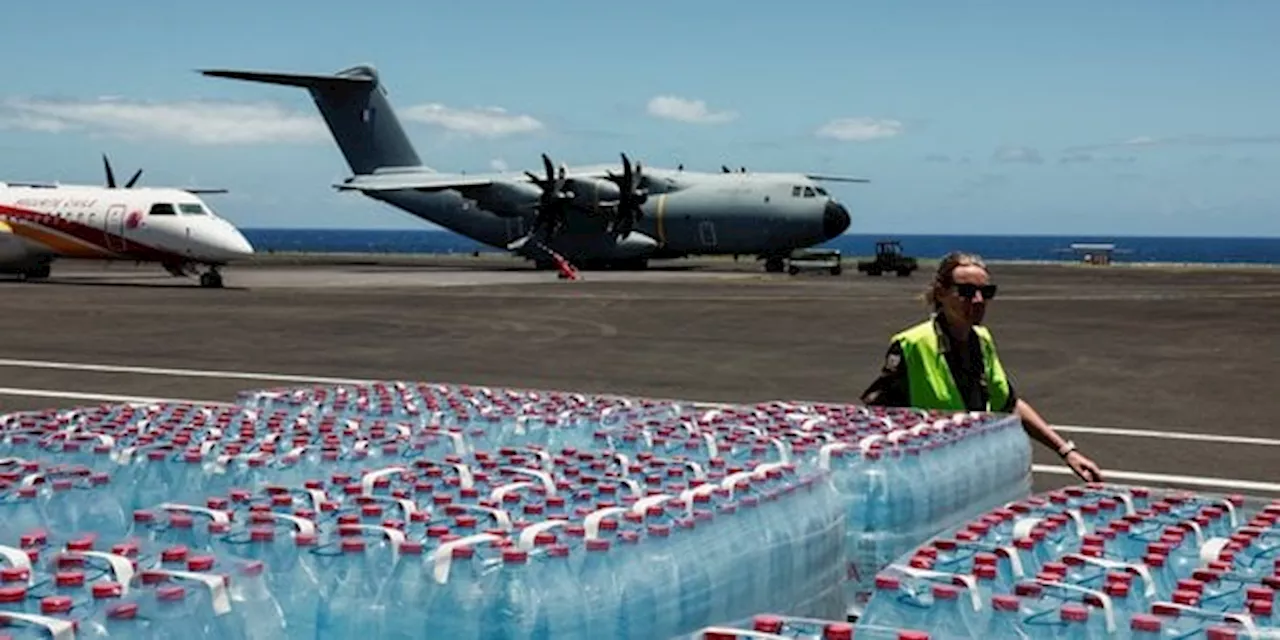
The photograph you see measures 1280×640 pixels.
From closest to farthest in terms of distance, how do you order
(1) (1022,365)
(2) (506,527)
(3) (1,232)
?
(2) (506,527), (1) (1022,365), (3) (1,232)

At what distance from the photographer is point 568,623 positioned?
3492 mm

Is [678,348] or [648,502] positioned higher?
[648,502]

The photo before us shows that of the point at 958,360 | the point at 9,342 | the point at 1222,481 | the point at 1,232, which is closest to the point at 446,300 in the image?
the point at 9,342

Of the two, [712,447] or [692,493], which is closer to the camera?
[692,493]

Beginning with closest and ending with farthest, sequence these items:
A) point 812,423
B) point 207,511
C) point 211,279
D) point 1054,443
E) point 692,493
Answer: point 207,511
point 692,493
point 812,423
point 1054,443
point 211,279

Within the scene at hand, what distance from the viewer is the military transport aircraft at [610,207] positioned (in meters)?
50.3

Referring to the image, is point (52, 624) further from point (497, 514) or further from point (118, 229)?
point (118, 229)

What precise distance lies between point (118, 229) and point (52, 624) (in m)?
36.5

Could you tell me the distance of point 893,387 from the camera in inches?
251

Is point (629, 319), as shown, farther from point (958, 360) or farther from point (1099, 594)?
point (1099, 594)

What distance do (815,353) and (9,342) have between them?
11978mm

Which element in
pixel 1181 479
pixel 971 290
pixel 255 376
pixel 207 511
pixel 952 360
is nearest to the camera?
pixel 207 511

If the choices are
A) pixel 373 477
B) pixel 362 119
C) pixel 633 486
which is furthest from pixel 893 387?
pixel 362 119

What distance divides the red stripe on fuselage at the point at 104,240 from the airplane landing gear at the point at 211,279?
74 centimetres
